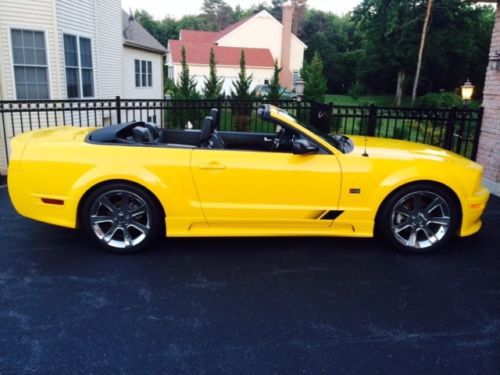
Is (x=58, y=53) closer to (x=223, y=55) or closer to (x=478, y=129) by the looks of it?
(x=478, y=129)

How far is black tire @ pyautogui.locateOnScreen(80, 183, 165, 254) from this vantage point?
4.24 metres

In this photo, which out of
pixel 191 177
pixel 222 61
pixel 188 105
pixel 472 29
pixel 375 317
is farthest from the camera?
pixel 222 61

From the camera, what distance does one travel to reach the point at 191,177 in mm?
4223

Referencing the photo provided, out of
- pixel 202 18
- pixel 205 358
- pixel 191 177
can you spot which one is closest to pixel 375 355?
pixel 205 358

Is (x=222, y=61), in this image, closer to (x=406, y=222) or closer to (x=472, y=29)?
(x=472, y=29)

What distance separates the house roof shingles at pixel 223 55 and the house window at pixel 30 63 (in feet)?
102

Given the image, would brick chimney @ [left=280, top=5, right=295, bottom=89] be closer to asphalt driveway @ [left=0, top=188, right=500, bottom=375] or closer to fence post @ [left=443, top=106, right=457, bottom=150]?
fence post @ [left=443, top=106, right=457, bottom=150]

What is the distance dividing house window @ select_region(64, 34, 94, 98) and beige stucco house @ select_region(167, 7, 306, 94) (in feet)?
91.0

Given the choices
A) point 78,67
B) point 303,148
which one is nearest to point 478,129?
point 303,148

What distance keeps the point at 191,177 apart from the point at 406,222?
2232mm

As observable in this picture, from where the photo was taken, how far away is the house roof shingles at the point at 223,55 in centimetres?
4216

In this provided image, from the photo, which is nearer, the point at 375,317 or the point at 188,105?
the point at 375,317

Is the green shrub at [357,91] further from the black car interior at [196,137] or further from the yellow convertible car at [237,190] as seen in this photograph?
the yellow convertible car at [237,190]

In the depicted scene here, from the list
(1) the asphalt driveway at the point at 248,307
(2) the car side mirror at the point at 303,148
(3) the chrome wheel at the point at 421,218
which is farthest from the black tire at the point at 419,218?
(2) the car side mirror at the point at 303,148
